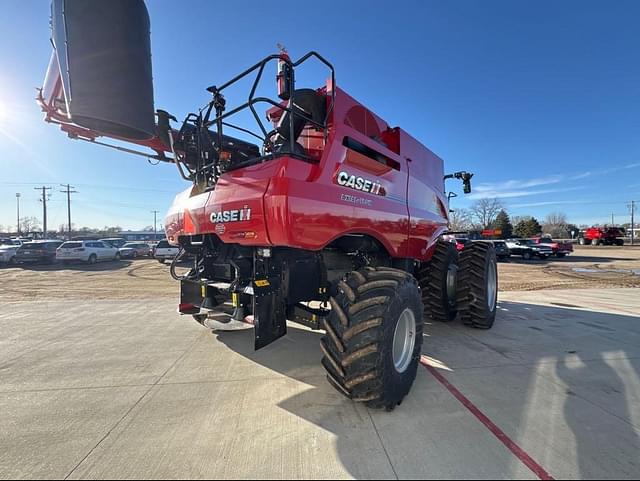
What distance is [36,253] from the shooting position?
766 inches

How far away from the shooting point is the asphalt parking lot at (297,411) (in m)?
2.05

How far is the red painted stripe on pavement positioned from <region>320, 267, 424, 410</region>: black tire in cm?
59

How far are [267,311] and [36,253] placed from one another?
23983 millimetres

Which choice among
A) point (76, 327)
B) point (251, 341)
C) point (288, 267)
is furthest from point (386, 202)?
point (76, 327)

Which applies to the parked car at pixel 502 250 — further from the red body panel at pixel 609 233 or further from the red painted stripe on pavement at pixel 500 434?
the red body panel at pixel 609 233

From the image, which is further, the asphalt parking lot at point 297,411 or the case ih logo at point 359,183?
the case ih logo at point 359,183

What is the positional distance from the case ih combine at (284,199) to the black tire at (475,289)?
1.49 m

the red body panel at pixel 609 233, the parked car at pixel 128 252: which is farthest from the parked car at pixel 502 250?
the parked car at pixel 128 252

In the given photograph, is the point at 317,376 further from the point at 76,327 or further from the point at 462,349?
the point at 76,327

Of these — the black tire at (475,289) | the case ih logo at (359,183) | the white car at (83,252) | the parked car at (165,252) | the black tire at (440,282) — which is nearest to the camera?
the case ih logo at (359,183)

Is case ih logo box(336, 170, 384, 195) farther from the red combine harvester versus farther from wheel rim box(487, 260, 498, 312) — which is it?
the red combine harvester

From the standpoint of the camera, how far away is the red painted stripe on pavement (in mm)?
1990

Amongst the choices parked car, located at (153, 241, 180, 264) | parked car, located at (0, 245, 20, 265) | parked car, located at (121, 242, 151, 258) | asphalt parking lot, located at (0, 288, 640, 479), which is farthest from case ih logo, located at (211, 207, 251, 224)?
parked car, located at (121, 242, 151, 258)

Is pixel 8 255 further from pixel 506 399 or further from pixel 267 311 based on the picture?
pixel 506 399
